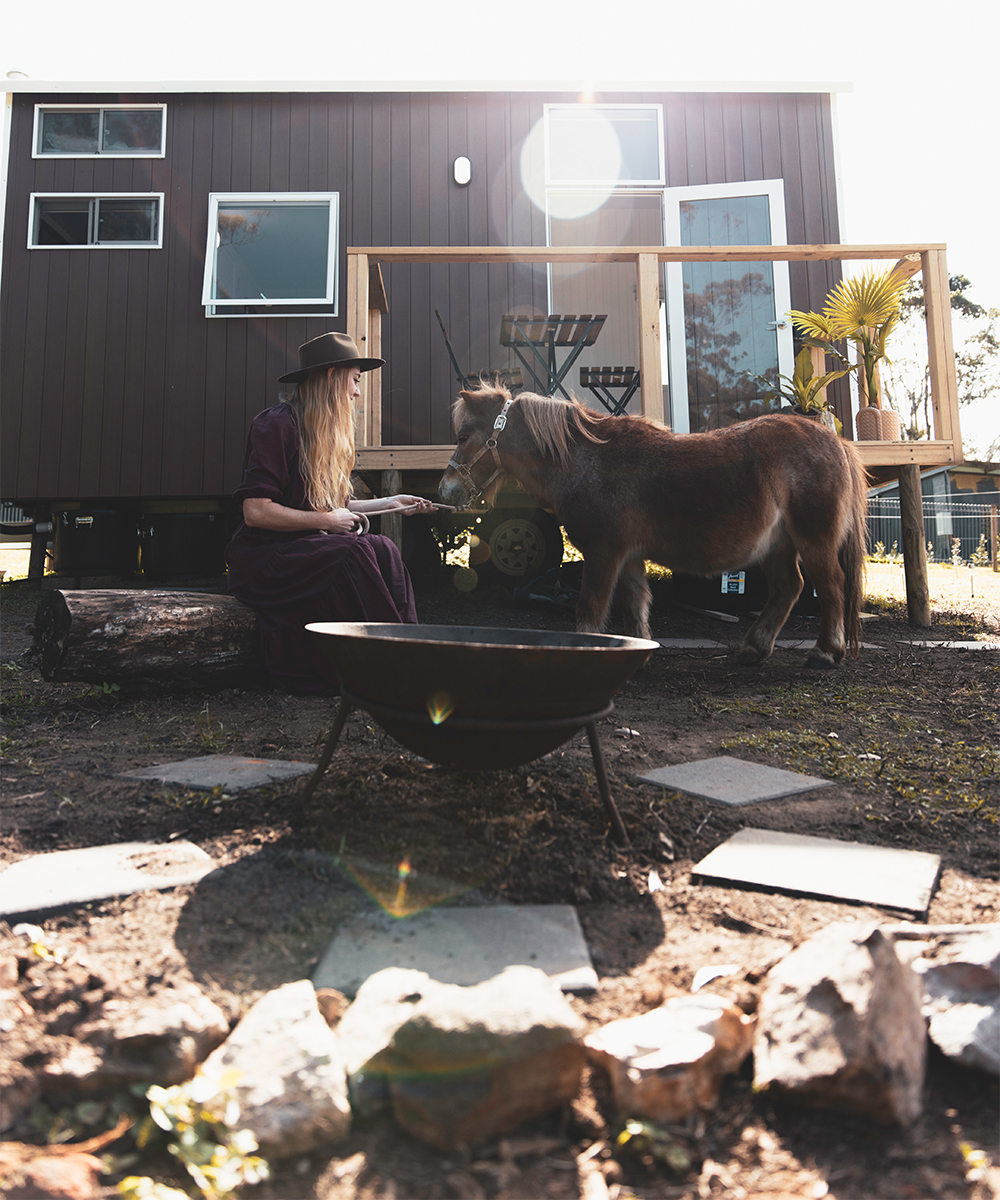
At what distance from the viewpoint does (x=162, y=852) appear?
1.85 meters

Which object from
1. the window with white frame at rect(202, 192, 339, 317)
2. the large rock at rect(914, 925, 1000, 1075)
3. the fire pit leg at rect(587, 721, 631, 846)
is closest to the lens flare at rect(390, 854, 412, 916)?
the fire pit leg at rect(587, 721, 631, 846)

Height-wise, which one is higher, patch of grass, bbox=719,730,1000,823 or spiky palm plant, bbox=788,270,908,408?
spiky palm plant, bbox=788,270,908,408

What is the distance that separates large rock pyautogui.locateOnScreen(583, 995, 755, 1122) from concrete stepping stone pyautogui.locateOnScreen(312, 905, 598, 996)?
207 mm

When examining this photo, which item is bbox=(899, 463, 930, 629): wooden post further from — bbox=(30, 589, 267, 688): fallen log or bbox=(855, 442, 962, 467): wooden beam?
bbox=(30, 589, 267, 688): fallen log

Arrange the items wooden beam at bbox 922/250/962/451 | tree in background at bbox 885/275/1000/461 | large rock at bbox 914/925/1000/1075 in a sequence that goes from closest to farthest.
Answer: large rock at bbox 914/925/1000/1075 → wooden beam at bbox 922/250/962/451 → tree in background at bbox 885/275/1000/461

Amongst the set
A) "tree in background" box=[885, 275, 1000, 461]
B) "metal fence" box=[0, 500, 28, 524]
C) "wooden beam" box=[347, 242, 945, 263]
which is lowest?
"metal fence" box=[0, 500, 28, 524]

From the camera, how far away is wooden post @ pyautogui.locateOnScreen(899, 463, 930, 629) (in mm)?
6184

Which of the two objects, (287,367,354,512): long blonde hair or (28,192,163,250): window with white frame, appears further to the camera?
(28,192,163,250): window with white frame

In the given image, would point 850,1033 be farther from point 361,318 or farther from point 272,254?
point 272,254

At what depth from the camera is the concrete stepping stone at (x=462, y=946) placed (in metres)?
1.36

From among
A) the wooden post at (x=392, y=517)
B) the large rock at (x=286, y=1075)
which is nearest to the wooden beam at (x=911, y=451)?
the wooden post at (x=392, y=517)

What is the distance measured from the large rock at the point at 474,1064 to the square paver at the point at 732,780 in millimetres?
1415

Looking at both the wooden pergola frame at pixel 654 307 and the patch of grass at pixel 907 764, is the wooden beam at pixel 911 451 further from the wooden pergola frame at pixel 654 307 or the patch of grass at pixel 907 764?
the patch of grass at pixel 907 764

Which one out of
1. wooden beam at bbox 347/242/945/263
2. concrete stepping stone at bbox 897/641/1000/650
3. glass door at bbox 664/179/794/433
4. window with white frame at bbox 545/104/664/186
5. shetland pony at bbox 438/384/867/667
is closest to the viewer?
shetland pony at bbox 438/384/867/667
